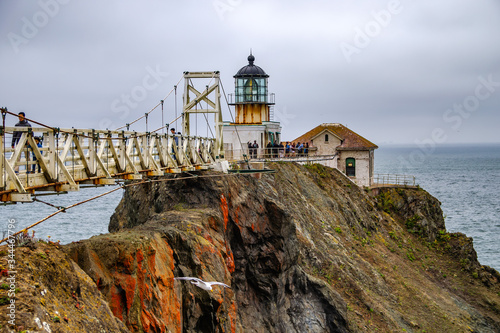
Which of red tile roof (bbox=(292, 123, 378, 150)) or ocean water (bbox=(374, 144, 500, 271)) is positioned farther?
ocean water (bbox=(374, 144, 500, 271))

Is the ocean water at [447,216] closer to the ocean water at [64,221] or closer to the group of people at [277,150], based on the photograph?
the ocean water at [64,221]

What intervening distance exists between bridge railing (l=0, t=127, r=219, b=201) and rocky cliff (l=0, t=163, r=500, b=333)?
5.14ft

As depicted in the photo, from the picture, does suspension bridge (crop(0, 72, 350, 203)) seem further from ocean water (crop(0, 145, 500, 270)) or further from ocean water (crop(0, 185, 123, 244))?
ocean water (crop(0, 185, 123, 244))

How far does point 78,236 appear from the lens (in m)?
62.4

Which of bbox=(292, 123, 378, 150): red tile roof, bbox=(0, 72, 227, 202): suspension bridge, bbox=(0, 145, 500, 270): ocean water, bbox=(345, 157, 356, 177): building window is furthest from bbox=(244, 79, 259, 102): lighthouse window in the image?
bbox=(0, 72, 227, 202): suspension bridge

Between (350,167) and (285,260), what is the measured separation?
88.3 ft

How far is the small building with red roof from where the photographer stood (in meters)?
51.1

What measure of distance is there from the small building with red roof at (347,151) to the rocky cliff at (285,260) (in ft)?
10.2

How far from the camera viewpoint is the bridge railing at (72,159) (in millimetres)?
11195

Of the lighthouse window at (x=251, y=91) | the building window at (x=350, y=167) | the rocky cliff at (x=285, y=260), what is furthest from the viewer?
the building window at (x=350, y=167)

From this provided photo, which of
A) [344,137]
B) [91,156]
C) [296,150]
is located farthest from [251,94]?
[91,156]

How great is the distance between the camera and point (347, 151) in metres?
51.3

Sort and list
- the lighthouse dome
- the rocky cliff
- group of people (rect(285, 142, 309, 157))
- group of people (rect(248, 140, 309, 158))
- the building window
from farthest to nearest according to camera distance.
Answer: the building window < the lighthouse dome < group of people (rect(285, 142, 309, 157)) < group of people (rect(248, 140, 309, 158)) < the rocky cliff

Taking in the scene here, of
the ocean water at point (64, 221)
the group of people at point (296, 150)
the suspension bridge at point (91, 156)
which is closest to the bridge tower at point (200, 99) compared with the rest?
the suspension bridge at point (91, 156)
